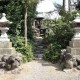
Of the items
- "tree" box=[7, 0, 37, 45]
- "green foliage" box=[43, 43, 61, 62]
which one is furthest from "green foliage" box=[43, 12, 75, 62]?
"tree" box=[7, 0, 37, 45]

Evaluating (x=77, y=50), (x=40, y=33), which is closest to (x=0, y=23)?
(x=77, y=50)

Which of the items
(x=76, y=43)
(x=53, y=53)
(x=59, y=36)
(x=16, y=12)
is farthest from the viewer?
(x=16, y=12)

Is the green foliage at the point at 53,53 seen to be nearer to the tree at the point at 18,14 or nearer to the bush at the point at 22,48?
the bush at the point at 22,48

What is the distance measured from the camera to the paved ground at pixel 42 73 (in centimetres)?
978

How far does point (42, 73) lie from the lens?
10.3 metres

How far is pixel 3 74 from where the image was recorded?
10.4 meters

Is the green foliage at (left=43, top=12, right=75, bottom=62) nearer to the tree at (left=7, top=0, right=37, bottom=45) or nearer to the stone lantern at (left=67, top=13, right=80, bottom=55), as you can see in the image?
the stone lantern at (left=67, top=13, right=80, bottom=55)

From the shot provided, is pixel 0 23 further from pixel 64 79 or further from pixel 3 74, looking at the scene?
pixel 64 79

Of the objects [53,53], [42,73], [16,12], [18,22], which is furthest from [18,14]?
[42,73]

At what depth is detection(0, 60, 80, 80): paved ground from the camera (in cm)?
978

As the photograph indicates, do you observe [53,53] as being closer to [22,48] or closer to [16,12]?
[22,48]

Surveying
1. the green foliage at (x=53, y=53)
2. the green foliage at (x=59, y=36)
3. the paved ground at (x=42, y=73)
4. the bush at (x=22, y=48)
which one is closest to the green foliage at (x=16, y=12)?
the bush at (x=22, y=48)

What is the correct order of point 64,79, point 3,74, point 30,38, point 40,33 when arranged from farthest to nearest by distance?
point 40,33 < point 30,38 < point 3,74 < point 64,79

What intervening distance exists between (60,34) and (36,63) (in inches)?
87.9
